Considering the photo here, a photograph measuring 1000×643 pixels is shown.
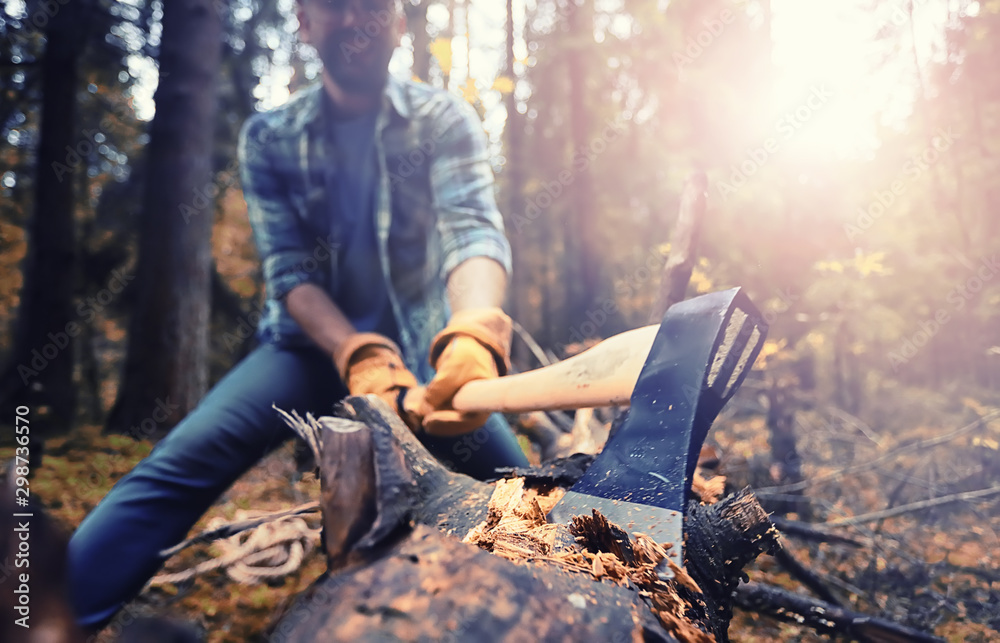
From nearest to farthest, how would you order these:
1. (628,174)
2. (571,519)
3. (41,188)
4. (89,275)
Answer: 1. (571,519)
2. (41,188)
3. (89,275)
4. (628,174)

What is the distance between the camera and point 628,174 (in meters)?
10.6

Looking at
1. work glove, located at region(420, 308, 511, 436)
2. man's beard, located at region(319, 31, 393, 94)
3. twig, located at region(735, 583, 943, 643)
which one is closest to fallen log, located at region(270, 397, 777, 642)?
work glove, located at region(420, 308, 511, 436)

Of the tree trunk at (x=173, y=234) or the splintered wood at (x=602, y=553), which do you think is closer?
the splintered wood at (x=602, y=553)

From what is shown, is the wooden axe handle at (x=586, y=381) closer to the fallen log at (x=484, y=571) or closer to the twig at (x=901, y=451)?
the fallen log at (x=484, y=571)

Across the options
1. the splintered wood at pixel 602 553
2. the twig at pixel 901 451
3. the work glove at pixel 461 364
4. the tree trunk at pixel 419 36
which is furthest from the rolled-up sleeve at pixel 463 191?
the tree trunk at pixel 419 36

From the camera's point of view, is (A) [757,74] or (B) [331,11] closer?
(B) [331,11]

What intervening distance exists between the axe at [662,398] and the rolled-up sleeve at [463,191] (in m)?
1.07

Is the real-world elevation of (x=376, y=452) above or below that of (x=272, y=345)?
above

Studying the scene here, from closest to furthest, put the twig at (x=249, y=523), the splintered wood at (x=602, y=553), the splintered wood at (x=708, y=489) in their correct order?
the splintered wood at (x=602, y=553) → the twig at (x=249, y=523) → the splintered wood at (x=708, y=489)

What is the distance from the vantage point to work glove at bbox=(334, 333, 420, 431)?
5.11ft

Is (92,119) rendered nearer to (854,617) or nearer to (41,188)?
(41,188)

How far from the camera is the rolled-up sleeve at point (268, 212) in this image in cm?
230

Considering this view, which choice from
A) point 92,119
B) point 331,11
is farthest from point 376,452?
point 92,119

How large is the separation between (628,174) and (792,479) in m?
7.83
